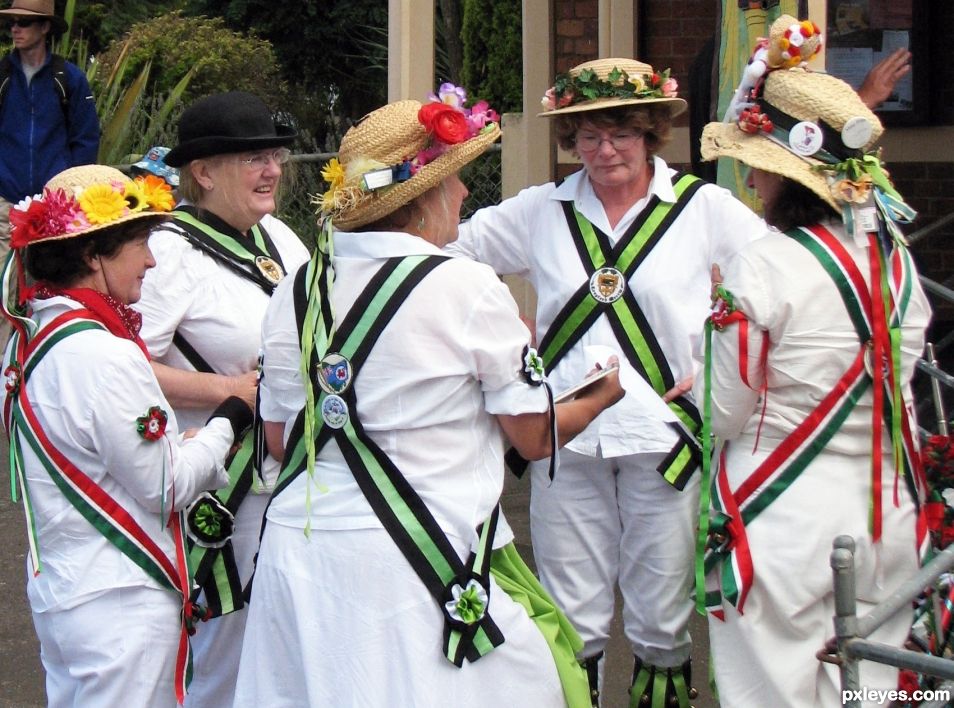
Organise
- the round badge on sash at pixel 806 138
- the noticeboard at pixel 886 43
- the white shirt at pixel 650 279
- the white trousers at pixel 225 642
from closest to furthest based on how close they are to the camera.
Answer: the round badge on sash at pixel 806 138, the white trousers at pixel 225 642, the white shirt at pixel 650 279, the noticeboard at pixel 886 43

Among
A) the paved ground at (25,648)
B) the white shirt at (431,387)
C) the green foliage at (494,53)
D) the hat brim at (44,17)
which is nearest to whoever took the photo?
the white shirt at (431,387)

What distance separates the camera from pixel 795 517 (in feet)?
11.3

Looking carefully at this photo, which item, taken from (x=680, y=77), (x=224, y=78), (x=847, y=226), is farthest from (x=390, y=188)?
(x=224, y=78)

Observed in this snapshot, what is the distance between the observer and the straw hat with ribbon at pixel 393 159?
3.13m

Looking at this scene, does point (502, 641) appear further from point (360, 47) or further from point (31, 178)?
point (360, 47)

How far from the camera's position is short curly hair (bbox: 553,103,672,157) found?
4.25 m

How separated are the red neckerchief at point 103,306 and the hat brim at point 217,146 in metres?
0.65

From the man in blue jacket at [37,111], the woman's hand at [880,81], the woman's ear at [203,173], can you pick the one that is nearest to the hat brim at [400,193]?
the woman's ear at [203,173]

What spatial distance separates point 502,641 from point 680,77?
6185 millimetres

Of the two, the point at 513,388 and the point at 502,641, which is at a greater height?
the point at 513,388

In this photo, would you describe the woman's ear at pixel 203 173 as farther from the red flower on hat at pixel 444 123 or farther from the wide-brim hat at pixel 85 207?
the red flower on hat at pixel 444 123

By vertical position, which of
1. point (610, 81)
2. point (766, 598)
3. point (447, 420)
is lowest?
point (766, 598)

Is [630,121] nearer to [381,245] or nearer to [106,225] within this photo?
[381,245]

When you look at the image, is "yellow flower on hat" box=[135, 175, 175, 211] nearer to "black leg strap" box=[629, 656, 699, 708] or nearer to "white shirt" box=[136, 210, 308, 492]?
"white shirt" box=[136, 210, 308, 492]
